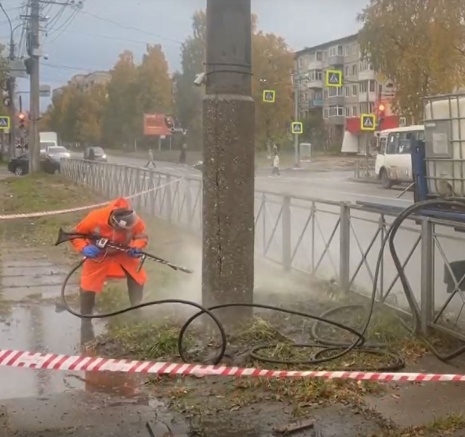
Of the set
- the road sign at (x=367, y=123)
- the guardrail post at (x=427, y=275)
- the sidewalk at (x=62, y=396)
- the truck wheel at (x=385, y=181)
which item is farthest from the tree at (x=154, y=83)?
the guardrail post at (x=427, y=275)

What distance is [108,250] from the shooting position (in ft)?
22.1

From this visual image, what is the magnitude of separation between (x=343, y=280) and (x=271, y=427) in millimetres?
3255

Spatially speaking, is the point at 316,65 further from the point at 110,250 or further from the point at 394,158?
the point at 110,250

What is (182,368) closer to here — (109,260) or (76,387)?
(76,387)

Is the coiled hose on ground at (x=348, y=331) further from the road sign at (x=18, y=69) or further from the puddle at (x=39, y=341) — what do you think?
the road sign at (x=18, y=69)

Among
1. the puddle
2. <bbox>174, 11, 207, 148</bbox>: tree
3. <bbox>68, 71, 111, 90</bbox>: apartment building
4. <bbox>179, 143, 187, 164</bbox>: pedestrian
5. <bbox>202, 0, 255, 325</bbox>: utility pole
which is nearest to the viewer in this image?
the puddle

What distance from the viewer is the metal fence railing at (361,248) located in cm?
575

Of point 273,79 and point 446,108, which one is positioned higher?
point 273,79

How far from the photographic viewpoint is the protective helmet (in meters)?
6.67

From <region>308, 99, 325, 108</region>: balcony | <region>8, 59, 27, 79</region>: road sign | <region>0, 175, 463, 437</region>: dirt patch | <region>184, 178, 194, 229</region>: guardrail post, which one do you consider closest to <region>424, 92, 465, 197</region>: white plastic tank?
<region>0, 175, 463, 437</region>: dirt patch

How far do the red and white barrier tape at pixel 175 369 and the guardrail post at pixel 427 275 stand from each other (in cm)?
89

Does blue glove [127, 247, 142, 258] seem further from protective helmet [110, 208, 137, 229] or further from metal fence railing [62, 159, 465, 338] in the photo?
metal fence railing [62, 159, 465, 338]

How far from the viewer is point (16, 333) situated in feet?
21.5

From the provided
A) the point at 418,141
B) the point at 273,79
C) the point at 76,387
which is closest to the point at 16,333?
the point at 76,387
